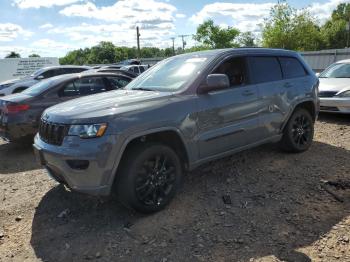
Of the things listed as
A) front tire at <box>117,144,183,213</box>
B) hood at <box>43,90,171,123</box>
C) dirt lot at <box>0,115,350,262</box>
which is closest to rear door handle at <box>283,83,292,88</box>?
dirt lot at <box>0,115,350,262</box>

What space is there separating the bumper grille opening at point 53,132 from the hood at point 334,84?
693 cm

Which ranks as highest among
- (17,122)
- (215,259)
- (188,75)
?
(188,75)

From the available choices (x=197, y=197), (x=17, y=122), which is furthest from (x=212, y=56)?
(x=17, y=122)

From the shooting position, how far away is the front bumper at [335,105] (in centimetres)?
826

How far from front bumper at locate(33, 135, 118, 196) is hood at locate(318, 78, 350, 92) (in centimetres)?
677

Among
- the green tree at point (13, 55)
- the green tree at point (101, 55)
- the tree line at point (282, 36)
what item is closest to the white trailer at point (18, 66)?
the tree line at point (282, 36)

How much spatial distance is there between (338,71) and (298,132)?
4888mm

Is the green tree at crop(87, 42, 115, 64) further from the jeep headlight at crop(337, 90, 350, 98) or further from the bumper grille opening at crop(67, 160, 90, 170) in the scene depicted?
the bumper grille opening at crop(67, 160, 90, 170)

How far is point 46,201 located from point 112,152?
62.6 inches

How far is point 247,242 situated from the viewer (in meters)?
3.52

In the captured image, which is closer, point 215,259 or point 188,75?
point 215,259

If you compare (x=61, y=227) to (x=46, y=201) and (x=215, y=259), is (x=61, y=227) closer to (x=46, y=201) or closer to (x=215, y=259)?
(x=46, y=201)

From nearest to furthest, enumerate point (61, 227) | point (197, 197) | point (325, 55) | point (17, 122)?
point (61, 227)
point (197, 197)
point (17, 122)
point (325, 55)

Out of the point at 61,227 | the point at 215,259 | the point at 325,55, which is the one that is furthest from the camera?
the point at 325,55
